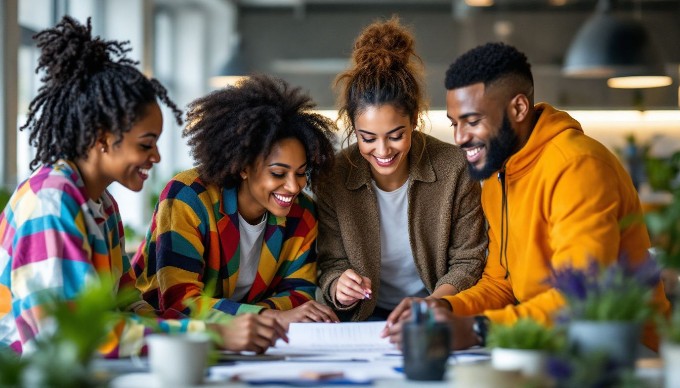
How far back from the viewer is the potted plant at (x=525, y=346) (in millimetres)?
1673

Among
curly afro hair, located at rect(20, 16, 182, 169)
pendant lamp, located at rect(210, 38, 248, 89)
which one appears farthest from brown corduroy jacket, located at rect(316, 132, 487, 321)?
pendant lamp, located at rect(210, 38, 248, 89)

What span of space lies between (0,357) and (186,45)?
825cm

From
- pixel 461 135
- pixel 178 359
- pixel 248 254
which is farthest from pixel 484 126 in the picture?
pixel 178 359

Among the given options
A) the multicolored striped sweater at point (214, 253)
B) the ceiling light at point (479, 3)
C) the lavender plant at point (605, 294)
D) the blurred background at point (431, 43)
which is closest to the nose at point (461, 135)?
the multicolored striped sweater at point (214, 253)

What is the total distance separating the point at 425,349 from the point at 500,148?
3.23 ft

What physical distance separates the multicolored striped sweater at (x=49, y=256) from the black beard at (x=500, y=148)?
3.29 ft

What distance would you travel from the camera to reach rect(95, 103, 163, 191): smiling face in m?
2.24

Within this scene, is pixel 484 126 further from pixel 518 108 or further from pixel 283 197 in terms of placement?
pixel 283 197

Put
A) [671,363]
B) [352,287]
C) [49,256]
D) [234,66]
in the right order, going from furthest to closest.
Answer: [234,66] → [352,287] → [49,256] → [671,363]

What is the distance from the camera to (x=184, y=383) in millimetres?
1722

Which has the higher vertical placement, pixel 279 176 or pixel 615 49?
pixel 615 49

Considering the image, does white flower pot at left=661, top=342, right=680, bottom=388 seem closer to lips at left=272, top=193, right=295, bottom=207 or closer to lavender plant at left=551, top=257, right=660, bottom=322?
lavender plant at left=551, top=257, right=660, bottom=322

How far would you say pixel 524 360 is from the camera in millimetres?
1677

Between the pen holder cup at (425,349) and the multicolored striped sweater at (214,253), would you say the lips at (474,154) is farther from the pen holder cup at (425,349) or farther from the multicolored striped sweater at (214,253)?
the pen holder cup at (425,349)
